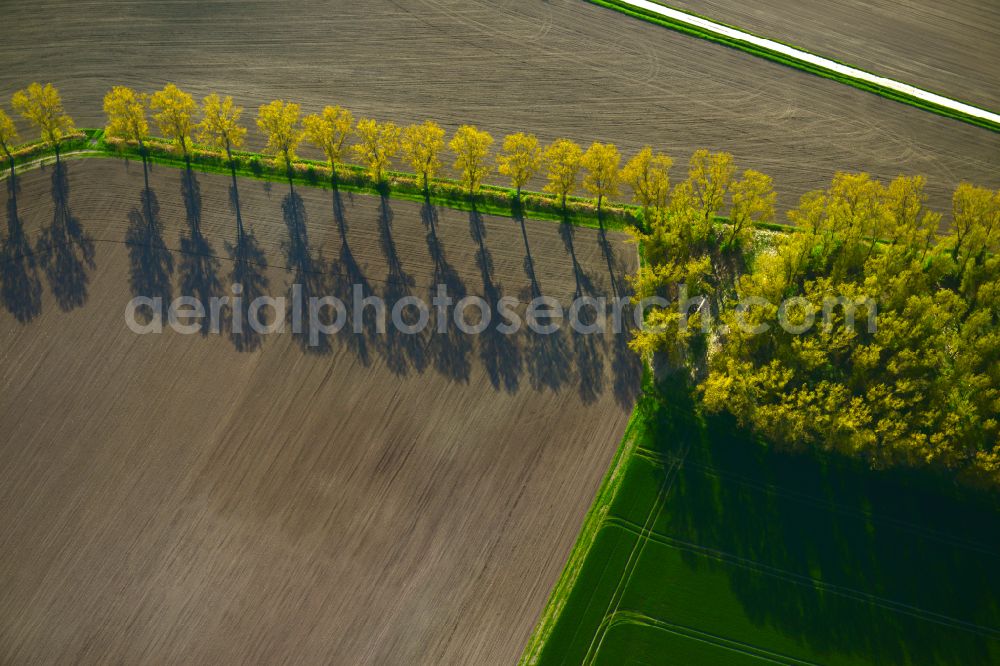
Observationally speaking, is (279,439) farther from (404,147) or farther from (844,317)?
(844,317)

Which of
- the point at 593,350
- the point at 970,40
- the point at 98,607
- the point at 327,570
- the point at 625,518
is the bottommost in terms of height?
the point at 98,607

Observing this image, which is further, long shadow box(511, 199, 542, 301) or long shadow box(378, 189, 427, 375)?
long shadow box(511, 199, 542, 301)

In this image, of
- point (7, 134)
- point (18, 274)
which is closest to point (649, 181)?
point (18, 274)

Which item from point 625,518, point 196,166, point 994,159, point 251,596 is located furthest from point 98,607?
point 994,159

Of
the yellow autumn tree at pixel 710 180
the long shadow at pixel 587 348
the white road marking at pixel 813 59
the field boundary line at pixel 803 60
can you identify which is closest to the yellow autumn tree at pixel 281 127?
the long shadow at pixel 587 348

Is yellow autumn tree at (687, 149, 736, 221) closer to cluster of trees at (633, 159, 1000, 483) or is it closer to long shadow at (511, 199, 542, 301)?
cluster of trees at (633, 159, 1000, 483)

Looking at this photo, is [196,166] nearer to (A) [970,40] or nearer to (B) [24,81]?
(B) [24,81]

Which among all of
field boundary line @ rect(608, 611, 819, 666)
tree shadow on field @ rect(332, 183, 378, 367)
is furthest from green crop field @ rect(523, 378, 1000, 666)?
tree shadow on field @ rect(332, 183, 378, 367)
